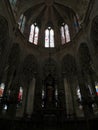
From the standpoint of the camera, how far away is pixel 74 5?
55.6 ft

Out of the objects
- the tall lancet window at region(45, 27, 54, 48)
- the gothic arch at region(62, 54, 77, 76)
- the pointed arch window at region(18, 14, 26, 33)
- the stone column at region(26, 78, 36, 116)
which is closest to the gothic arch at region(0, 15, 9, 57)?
the pointed arch window at region(18, 14, 26, 33)

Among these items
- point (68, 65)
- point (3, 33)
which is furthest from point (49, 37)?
point (3, 33)

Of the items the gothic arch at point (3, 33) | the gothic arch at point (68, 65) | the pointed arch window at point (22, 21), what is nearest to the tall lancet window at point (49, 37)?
the gothic arch at point (68, 65)

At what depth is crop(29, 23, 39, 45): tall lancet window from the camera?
1806cm

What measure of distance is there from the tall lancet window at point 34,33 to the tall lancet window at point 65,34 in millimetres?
4255

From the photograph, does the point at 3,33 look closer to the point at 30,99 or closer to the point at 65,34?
the point at 30,99

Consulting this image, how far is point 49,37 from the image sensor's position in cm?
1916

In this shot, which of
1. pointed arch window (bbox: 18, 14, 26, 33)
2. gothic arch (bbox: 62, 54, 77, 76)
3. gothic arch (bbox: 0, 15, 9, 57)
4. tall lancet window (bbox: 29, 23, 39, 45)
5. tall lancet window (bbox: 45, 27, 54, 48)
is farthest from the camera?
tall lancet window (bbox: 45, 27, 54, 48)

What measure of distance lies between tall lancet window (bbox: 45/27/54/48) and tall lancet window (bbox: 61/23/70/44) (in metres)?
1.71

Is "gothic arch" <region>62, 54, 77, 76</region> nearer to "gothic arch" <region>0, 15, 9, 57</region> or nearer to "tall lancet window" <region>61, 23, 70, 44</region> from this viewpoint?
Result: "tall lancet window" <region>61, 23, 70, 44</region>

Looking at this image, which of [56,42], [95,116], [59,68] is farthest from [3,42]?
[95,116]

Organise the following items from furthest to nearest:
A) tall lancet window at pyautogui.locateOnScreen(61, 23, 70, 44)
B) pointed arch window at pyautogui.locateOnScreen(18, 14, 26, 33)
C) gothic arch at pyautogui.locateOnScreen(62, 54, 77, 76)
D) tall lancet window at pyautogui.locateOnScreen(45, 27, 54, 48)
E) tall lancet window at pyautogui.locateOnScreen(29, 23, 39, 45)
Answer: tall lancet window at pyautogui.locateOnScreen(45, 27, 54, 48)
tall lancet window at pyautogui.locateOnScreen(61, 23, 70, 44)
tall lancet window at pyautogui.locateOnScreen(29, 23, 39, 45)
pointed arch window at pyautogui.locateOnScreen(18, 14, 26, 33)
gothic arch at pyautogui.locateOnScreen(62, 54, 77, 76)

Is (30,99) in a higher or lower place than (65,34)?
lower

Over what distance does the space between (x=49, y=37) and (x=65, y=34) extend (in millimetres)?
2666
